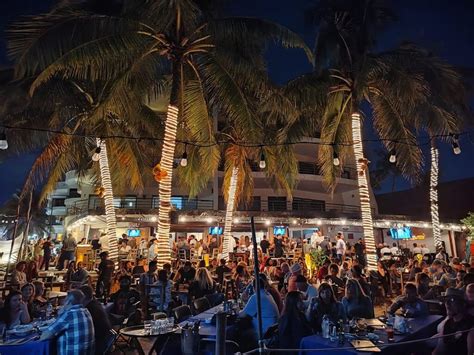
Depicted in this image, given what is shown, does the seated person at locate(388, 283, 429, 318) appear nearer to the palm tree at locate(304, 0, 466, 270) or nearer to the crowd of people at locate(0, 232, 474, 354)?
the crowd of people at locate(0, 232, 474, 354)

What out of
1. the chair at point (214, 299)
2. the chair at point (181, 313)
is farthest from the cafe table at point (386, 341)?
the chair at point (214, 299)

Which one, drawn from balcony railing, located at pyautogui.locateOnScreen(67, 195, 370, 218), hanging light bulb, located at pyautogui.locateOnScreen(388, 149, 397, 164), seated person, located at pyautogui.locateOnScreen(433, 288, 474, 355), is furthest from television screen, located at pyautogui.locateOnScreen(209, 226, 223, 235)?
seated person, located at pyautogui.locateOnScreen(433, 288, 474, 355)

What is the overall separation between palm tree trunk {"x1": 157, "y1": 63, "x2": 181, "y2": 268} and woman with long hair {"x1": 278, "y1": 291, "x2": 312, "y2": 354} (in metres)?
5.41

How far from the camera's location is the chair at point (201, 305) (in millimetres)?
7320

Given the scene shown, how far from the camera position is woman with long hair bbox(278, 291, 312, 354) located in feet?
16.9

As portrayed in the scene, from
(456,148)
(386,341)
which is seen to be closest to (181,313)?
(386,341)

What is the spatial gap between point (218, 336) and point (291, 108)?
10954 mm

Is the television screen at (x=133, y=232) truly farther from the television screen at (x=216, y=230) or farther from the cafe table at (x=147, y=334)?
the cafe table at (x=147, y=334)

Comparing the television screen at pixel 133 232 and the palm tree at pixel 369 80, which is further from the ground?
the palm tree at pixel 369 80

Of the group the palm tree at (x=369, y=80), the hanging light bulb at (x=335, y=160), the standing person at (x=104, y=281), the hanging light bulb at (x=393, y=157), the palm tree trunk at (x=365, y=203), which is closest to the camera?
the standing person at (x=104, y=281)

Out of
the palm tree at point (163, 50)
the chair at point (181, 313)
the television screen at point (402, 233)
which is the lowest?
the chair at point (181, 313)

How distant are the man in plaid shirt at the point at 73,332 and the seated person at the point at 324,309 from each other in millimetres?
3247

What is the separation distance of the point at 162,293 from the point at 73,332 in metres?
4.01

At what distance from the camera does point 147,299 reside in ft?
30.6
